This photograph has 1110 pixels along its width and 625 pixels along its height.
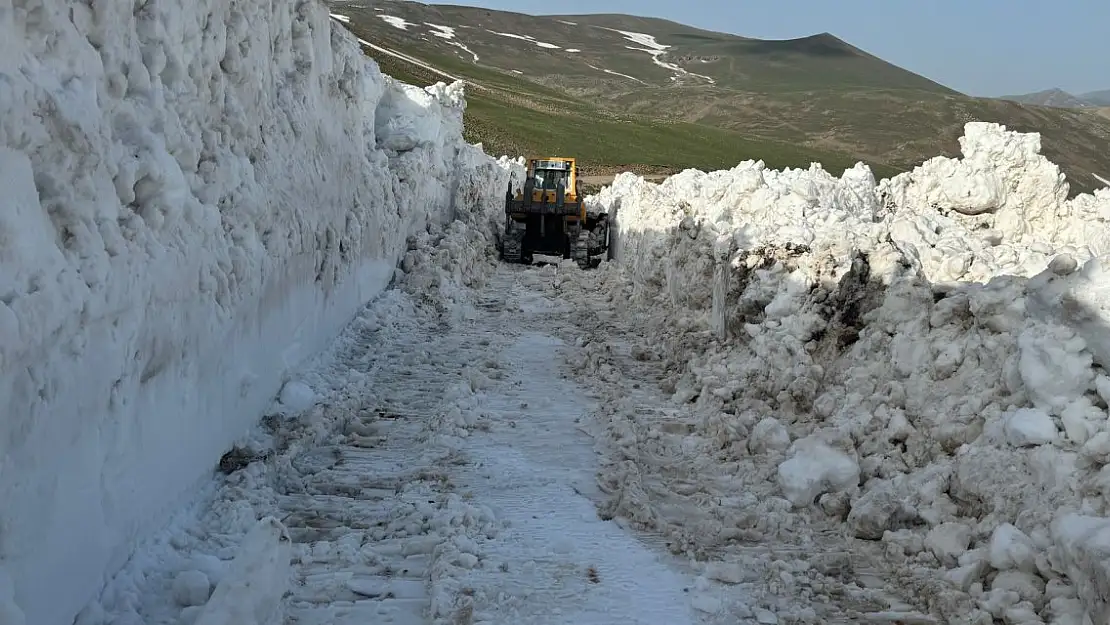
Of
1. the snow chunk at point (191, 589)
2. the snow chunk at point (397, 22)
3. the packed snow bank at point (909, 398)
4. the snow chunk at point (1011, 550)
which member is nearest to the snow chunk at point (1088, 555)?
the packed snow bank at point (909, 398)

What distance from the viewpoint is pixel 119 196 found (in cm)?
447

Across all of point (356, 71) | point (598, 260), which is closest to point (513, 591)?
point (356, 71)

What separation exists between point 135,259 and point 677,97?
120m

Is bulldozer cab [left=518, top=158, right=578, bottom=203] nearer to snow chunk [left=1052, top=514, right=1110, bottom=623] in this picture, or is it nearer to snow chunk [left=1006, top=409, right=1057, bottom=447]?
snow chunk [left=1006, top=409, right=1057, bottom=447]

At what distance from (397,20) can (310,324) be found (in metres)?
149

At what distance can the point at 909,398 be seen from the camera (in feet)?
21.5

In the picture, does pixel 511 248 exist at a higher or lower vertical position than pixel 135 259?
lower

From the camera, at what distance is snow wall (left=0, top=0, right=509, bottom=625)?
3518mm

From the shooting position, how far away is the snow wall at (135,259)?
352cm

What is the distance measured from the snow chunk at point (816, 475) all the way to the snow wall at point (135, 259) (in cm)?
387

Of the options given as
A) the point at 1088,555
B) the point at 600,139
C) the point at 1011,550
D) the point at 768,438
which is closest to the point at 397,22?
the point at 600,139

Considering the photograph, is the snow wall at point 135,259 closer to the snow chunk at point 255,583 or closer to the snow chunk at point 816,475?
the snow chunk at point 255,583

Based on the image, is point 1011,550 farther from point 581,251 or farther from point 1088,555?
point 581,251

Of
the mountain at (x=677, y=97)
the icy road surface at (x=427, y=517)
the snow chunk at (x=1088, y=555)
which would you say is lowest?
the icy road surface at (x=427, y=517)
